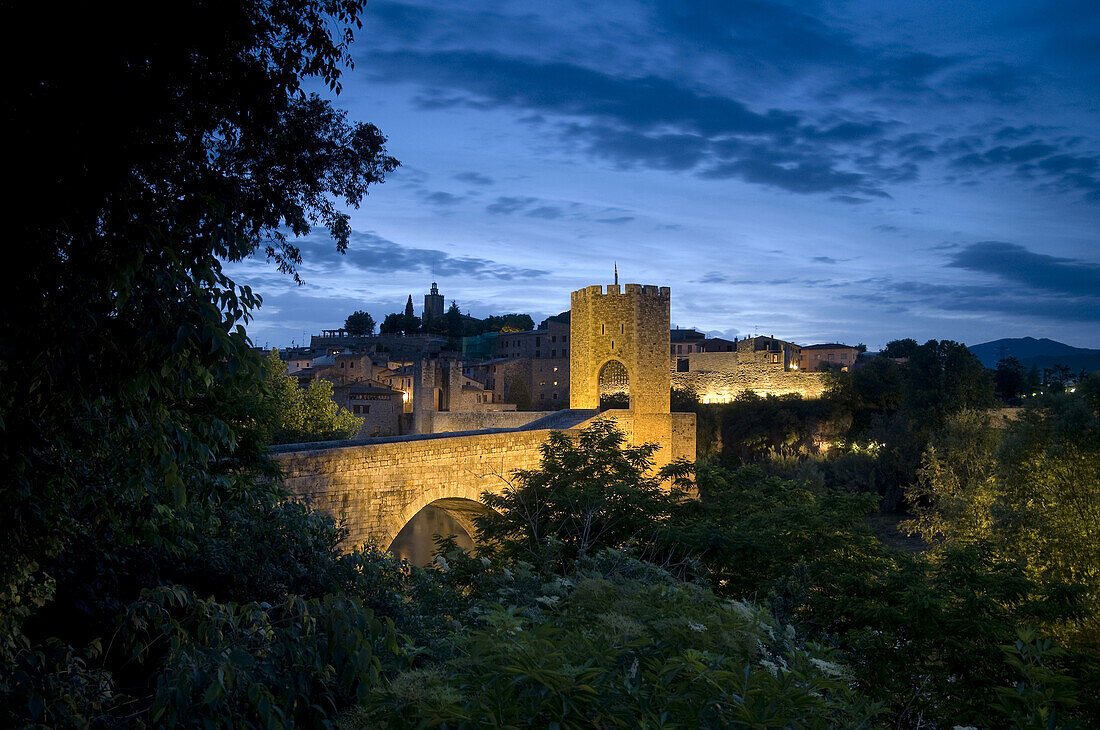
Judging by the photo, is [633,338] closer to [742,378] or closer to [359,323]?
[742,378]

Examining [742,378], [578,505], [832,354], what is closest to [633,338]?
[578,505]

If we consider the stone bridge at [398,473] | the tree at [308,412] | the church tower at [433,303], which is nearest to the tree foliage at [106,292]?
the stone bridge at [398,473]

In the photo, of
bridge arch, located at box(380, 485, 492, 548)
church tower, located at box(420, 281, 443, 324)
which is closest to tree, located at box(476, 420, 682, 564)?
bridge arch, located at box(380, 485, 492, 548)

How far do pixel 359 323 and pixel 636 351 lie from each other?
→ 2898 inches

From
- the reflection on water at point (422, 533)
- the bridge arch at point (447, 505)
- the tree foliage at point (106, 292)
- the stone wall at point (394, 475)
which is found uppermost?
the tree foliage at point (106, 292)

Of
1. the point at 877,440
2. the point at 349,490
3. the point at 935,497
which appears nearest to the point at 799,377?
the point at 877,440

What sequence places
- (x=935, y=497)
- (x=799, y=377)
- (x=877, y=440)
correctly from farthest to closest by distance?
(x=799, y=377) < (x=877, y=440) < (x=935, y=497)

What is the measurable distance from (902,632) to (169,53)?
26.4 ft

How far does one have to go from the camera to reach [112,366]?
3.40 metres

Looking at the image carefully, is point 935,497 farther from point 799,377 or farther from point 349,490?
point 799,377

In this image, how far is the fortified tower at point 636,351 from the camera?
2119 centimetres

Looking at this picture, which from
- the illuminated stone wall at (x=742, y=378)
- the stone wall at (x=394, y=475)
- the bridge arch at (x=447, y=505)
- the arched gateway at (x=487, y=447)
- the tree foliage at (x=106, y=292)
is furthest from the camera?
the illuminated stone wall at (x=742, y=378)

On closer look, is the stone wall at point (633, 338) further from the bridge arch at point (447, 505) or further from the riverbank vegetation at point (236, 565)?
the riverbank vegetation at point (236, 565)

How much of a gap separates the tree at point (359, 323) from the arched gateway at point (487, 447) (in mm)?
68148
